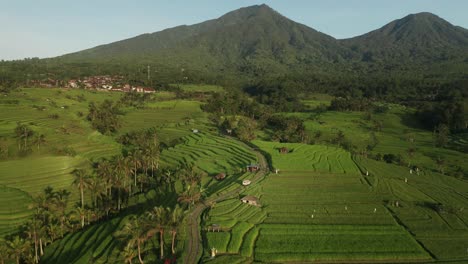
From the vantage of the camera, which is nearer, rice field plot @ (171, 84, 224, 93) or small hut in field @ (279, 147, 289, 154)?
small hut in field @ (279, 147, 289, 154)

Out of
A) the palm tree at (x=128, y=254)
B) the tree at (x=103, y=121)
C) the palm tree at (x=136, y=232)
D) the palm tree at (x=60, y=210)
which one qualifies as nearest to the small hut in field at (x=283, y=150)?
the palm tree at (x=60, y=210)

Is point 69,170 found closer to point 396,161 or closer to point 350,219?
point 350,219

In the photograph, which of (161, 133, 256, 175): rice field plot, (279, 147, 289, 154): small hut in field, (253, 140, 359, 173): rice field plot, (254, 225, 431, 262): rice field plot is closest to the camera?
(254, 225, 431, 262): rice field plot

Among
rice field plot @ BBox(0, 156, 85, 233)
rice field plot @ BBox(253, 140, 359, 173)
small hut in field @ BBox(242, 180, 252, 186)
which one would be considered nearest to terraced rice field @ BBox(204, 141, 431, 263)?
small hut in field @ BBox(242, 180, 252, 186)

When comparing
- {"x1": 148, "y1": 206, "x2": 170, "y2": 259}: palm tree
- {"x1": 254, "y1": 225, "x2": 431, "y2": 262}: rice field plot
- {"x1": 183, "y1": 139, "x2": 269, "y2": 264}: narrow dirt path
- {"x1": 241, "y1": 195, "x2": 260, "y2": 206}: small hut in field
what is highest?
{"x1": 148, "y1": 206, "x2": 170, "y2": 259}: palm tree

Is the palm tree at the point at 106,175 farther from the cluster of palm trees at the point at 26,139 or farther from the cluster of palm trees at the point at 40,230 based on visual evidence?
the cluster of palm trees at the point at 26,139

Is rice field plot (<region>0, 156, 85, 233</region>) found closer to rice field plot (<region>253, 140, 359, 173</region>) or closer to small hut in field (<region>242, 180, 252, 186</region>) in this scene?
small hut in field (<region>242, 180, 252, 186</region>)
